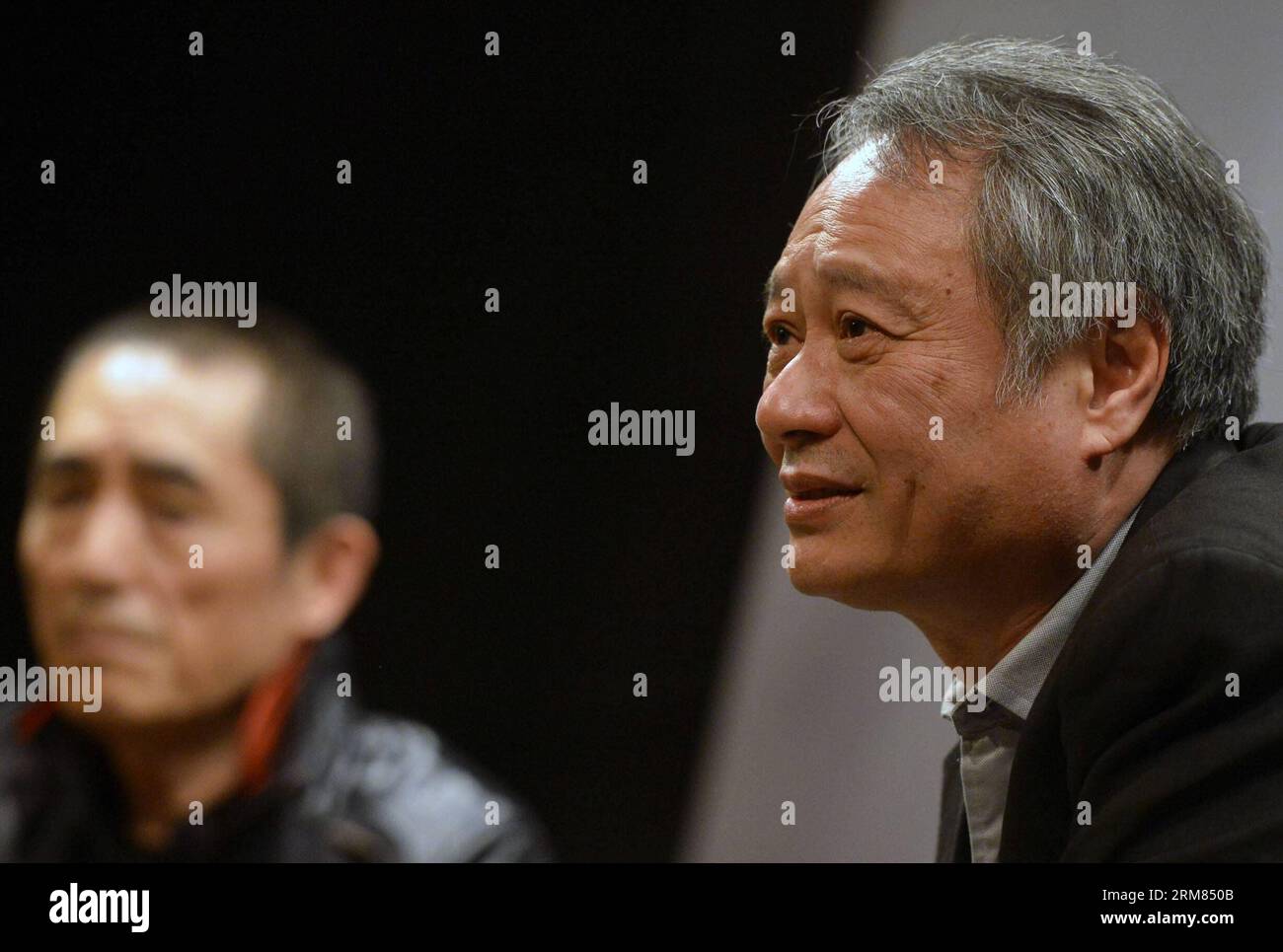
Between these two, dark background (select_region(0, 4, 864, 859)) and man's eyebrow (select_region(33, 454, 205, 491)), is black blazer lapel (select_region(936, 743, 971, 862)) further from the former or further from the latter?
man's eyebrow (select_region(33, 454, 205, 491))

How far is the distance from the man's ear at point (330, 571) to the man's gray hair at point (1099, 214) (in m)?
0.84

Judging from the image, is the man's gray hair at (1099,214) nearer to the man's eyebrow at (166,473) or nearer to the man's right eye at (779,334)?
the man's right eye at (779,334)

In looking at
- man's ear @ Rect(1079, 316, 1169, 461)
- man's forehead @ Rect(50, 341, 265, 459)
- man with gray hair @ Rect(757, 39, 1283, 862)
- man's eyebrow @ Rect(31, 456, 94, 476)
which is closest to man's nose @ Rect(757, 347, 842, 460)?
man with gray hair @ Rect(757, 39, 1283, 862)

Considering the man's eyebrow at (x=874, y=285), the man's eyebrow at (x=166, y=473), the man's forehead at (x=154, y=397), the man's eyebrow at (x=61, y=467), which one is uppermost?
the man's eyebrow at (x=874, y=285)

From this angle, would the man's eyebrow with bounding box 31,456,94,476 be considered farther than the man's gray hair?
Yes

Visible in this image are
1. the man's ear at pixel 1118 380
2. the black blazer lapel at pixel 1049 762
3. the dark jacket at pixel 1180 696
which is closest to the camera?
the dark jacket at pixel 1180 696

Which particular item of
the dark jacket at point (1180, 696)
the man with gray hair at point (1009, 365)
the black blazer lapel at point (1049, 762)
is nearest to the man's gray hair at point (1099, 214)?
the man with gray hair at point (1009, 365)

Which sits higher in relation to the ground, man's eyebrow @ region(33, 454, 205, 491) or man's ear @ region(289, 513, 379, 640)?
man's eyebrow @ region(33, 454, 205, 491)

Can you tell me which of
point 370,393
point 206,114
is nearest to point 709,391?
point 370,393

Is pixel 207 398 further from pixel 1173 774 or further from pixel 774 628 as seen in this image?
pixel 1173 774

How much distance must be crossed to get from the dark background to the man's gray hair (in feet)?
1.27

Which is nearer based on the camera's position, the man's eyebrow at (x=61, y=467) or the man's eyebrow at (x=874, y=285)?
the man's eyebrow at (x=874, y=285)

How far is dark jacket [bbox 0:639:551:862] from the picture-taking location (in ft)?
5.30

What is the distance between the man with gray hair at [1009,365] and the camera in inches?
53.2
